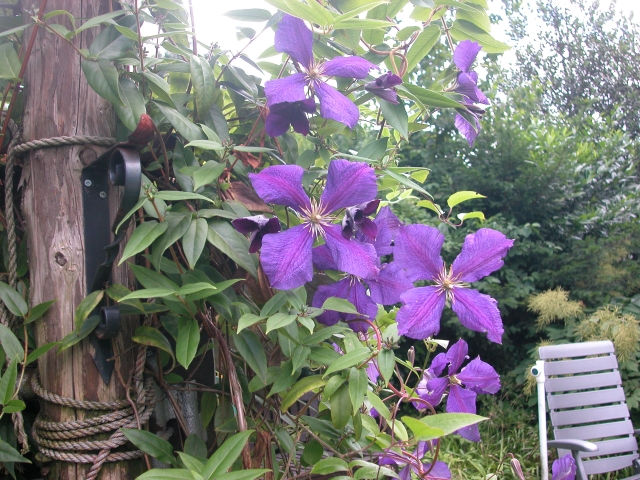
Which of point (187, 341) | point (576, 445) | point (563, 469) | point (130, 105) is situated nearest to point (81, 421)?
point (187, 341)

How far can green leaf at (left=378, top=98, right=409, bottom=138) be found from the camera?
665 millimetres

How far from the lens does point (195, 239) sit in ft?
1.99

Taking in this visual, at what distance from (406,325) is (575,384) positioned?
8.80 ft

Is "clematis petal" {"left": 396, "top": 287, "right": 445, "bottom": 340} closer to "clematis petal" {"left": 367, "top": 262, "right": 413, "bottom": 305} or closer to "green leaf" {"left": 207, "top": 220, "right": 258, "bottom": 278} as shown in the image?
"clematis petal" {"left": 367, "top": 262, "right": 413, "bottom": 305}

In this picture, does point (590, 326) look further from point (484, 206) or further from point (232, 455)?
point (232, 455)

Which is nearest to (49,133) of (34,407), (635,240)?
(34,407)

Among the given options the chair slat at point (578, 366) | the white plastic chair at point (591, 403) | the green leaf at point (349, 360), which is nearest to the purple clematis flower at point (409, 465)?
the green leaf at point (349, 360)

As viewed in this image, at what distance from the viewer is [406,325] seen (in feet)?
2.05

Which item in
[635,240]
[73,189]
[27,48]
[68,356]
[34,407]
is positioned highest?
[27,48]

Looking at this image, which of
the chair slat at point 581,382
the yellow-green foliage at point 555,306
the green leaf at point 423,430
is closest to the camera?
the green leaf at point 423,430

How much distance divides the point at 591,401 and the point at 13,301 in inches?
117

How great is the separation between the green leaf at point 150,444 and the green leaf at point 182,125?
37 cm

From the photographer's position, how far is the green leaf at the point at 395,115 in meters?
0.66

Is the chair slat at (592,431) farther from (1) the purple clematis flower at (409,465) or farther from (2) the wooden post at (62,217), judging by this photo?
(2) the wooden post at (62,217)
